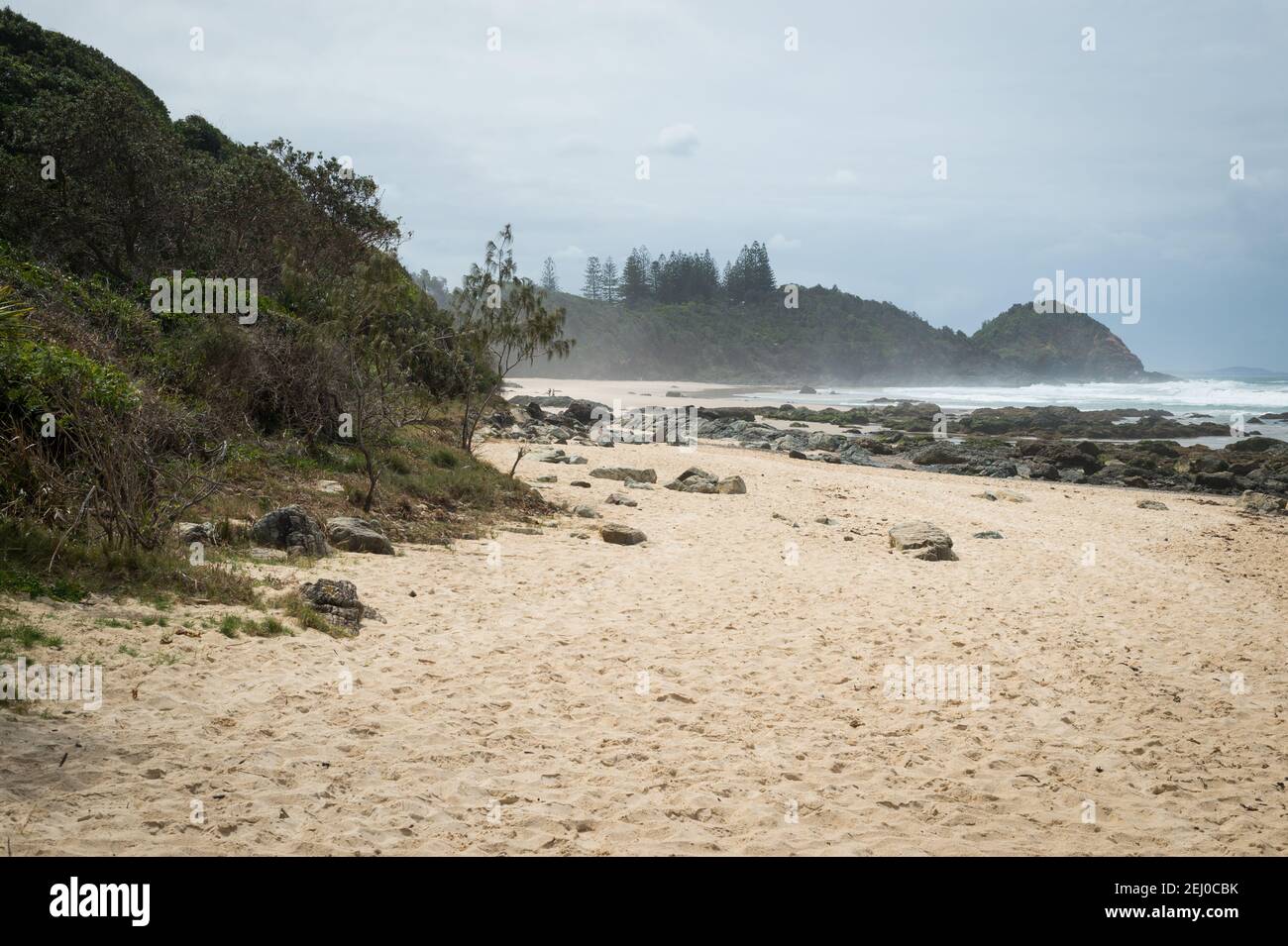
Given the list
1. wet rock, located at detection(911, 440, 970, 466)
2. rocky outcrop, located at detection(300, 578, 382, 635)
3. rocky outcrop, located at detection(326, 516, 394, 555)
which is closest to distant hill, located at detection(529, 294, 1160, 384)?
wet rock, located at detection(911, 440, 970, 466)

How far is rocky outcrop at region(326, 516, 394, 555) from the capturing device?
1109 centimetres

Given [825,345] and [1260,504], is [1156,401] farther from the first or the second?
[825,345]

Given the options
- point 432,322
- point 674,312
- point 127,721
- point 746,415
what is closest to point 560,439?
point 432,322

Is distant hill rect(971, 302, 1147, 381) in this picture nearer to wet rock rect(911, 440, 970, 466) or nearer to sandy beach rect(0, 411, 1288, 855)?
wet rock rect(911, 440, 970, 466)

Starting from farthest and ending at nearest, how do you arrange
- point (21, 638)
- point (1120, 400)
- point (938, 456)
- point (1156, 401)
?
point (1120, 400) < point (1156, 401) < point (938, 456) < point (21, 638)

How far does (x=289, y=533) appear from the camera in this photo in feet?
34.2

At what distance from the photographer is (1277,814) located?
18.3ft

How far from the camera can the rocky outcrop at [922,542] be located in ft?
44.0

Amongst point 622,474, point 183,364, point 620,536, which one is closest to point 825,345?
point 622,474

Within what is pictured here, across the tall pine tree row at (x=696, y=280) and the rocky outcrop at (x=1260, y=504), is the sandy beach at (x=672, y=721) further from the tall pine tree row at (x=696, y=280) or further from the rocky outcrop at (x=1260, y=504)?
the tall pine tree row at (x=696, y=280)

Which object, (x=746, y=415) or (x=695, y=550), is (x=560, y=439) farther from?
(x=746, y=415)

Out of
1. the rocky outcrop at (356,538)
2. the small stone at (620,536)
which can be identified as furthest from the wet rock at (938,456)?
the rocky outcrop at (356,538)

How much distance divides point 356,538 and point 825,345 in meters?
116

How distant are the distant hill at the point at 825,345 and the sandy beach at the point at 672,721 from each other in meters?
93.2
